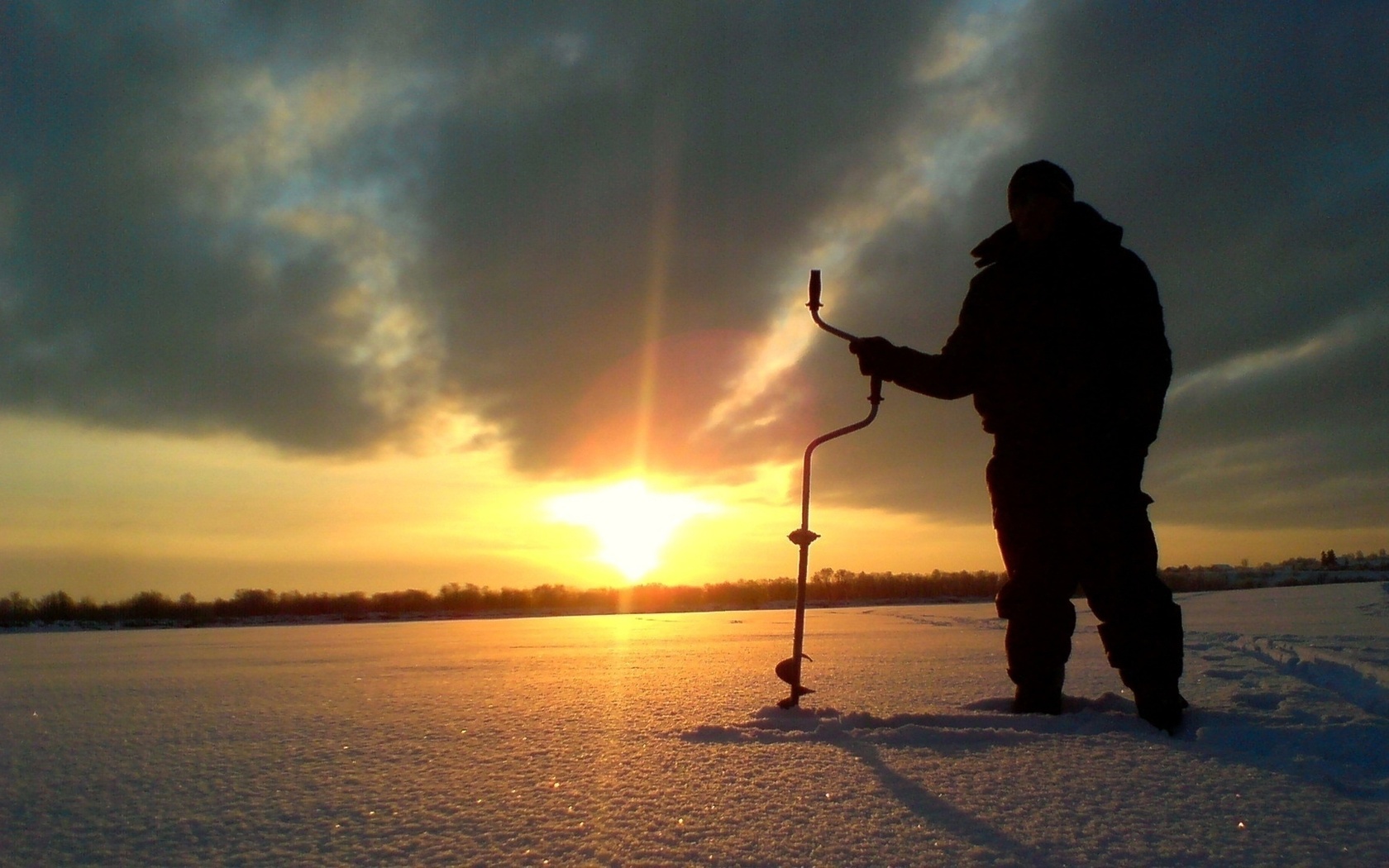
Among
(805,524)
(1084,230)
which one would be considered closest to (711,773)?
(805,524)

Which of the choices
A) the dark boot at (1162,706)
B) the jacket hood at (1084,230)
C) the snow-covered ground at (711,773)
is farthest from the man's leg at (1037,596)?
the jacket hood at (1084,230)

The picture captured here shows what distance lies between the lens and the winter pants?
253cm

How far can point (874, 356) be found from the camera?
9.27 feet

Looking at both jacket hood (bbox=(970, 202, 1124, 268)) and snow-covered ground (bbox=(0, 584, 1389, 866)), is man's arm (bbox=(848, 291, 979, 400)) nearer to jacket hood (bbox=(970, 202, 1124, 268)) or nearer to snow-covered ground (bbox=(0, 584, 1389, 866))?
jacket hood (bbox=(970, 202, 1124, 268))

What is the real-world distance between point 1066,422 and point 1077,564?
44cm

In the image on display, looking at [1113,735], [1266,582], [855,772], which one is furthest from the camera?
[1266,582]

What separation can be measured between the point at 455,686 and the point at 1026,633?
247 centimetres

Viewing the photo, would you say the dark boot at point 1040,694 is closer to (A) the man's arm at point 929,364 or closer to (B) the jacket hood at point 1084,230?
(A) the man's arm at point 929,364

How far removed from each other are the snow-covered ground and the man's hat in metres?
1.66

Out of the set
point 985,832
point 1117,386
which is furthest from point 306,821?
point 1117,386

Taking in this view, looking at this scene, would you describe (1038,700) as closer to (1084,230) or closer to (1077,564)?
(1077,564)

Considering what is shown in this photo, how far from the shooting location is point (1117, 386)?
2.62 metres

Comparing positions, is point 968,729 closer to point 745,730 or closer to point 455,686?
point 745,730

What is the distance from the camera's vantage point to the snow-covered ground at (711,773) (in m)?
1.40
